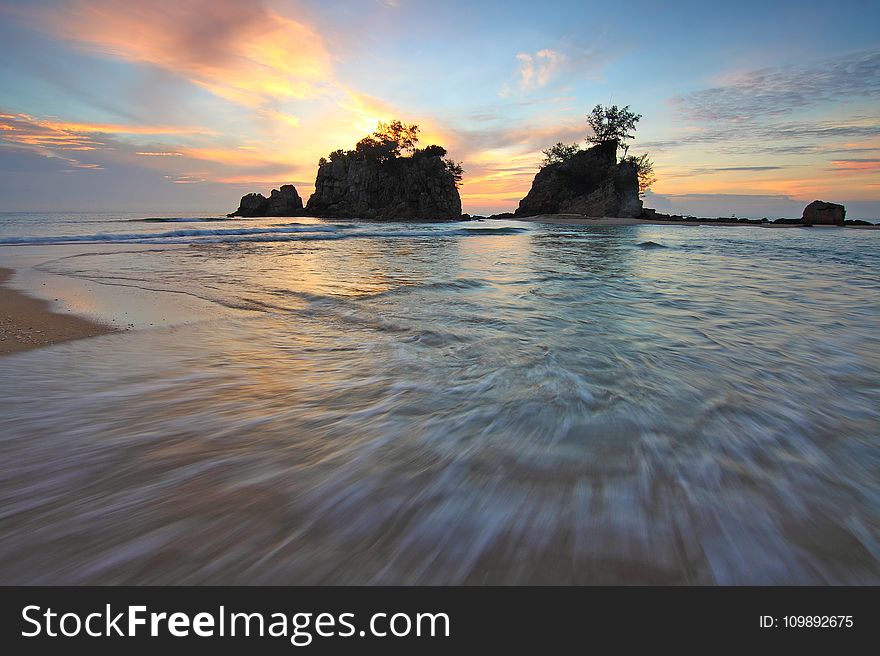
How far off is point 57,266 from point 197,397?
350 inches

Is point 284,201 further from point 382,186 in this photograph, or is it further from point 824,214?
point 824,214

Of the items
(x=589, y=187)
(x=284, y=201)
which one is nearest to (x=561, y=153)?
(x=589, y=187)

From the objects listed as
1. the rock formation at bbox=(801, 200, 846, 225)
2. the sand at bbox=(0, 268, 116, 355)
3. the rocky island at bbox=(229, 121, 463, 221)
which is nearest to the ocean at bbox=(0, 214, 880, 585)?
the sand at bbox=(0, 268, 116, 355)

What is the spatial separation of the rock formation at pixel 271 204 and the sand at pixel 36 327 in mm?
65687

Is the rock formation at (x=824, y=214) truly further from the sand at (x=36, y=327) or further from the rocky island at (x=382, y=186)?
the sand at (x=36, y=327)

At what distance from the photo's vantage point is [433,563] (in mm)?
1144

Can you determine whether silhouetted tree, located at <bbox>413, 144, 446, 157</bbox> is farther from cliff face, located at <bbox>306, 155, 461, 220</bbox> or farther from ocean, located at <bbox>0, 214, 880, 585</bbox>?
ocean, located at <bbox>0, 214, 880, 585</bbox>

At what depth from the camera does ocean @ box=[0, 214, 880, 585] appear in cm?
→ 115

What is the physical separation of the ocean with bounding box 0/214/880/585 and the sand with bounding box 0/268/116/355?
292mm

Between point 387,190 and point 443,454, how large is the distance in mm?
62234

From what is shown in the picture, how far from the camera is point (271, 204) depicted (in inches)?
2484

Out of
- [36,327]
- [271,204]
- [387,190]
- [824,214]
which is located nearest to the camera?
[36,327]

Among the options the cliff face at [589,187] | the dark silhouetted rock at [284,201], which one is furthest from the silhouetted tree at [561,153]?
the dark silhouetted rock at [284,201]

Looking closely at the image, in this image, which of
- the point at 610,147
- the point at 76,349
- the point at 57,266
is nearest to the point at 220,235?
the point at 57,266
